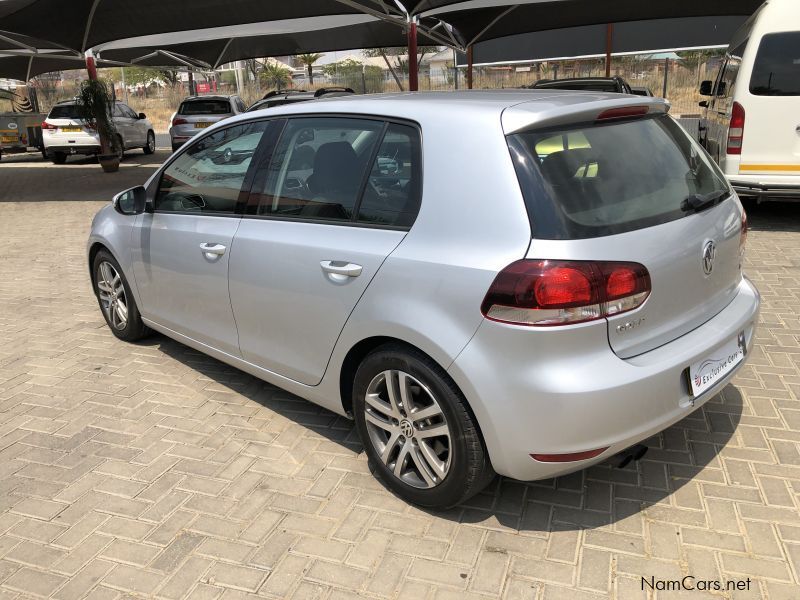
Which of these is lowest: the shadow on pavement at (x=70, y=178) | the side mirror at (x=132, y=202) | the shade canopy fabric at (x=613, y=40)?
the shadow on pavement at (x=70, y=178)

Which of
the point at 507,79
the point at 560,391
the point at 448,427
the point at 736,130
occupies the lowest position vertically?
the point at 448,427

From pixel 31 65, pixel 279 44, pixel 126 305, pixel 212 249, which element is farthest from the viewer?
pixel 31 65

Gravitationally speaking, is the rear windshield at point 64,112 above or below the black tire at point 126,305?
above

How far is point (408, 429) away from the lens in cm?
282

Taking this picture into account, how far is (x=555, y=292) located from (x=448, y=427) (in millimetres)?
699

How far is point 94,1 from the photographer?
1380 centimetres

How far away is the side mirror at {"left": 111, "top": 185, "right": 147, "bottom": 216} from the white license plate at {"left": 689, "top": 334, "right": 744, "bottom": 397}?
336 cm

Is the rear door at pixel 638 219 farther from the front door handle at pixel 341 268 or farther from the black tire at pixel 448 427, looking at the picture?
the front door handle at pixel 341 268

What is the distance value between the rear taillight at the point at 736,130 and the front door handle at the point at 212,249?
20.1ft

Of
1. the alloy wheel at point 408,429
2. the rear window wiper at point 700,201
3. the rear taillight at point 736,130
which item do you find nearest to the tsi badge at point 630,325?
the rear window wiper at point 700,201

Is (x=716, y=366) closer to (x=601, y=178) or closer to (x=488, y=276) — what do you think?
(x=601, y=178)

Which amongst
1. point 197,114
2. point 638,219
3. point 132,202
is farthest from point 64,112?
point 638,219

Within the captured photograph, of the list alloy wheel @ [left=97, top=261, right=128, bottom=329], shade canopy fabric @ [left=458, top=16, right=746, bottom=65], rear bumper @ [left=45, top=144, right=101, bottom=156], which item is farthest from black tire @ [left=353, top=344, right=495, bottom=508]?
shade canopy fabric @ [left=458, top=16, right=746, bottom=65]

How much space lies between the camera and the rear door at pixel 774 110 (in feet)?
23.1
